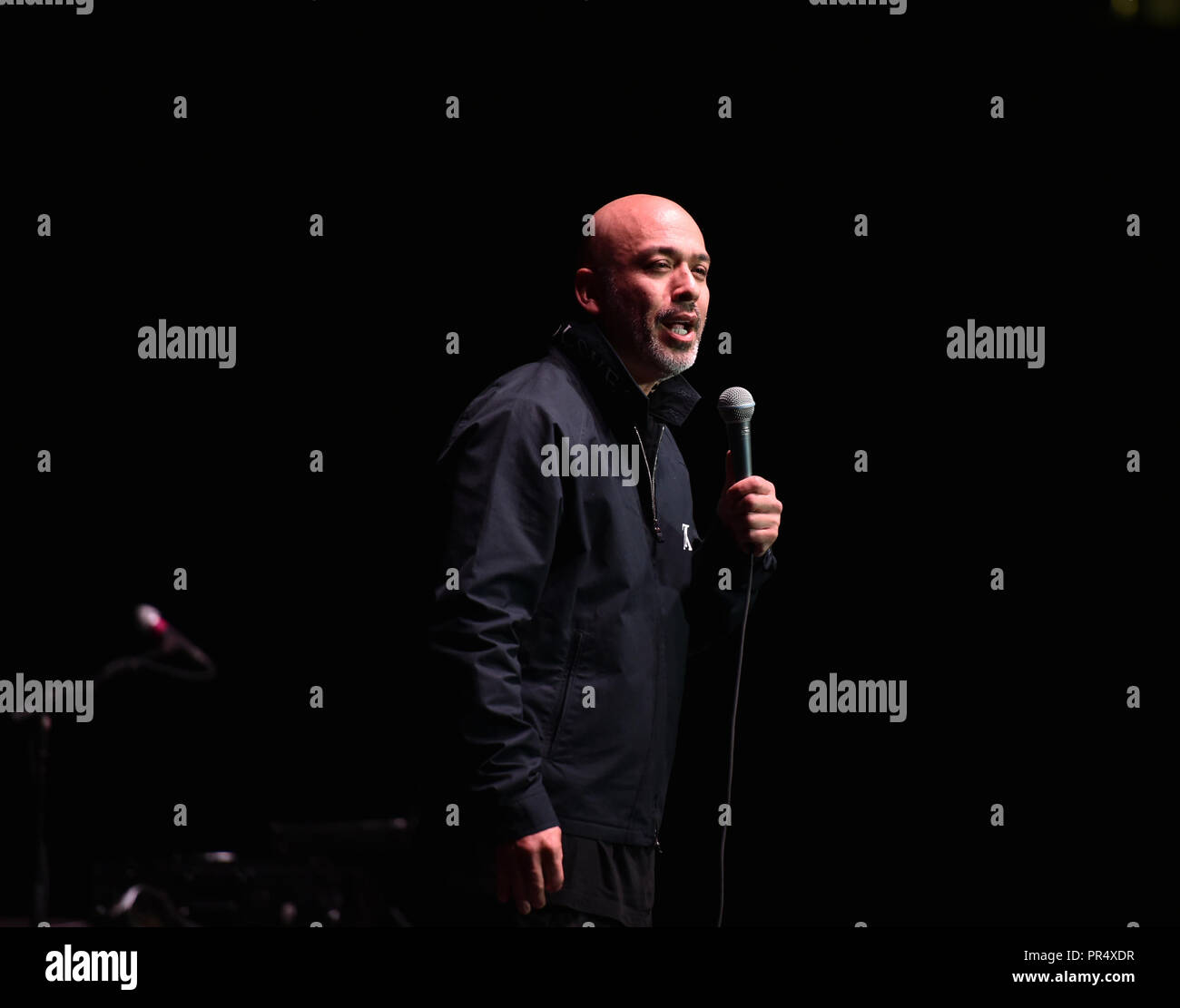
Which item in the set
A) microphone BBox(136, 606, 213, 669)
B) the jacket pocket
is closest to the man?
the jacket pocket

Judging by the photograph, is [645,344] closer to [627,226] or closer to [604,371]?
[604,371]

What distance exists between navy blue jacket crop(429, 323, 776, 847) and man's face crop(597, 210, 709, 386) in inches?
1.9

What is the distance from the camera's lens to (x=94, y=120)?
369 cm

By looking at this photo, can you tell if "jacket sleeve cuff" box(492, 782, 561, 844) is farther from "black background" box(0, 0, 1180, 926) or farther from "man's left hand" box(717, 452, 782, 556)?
"black background" box(0, 0, 1180, 926)

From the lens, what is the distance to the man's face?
223 cm

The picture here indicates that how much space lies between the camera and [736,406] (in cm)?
225

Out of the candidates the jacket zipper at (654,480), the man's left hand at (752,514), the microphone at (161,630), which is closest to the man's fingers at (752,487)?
the man's left hand at (752,514)

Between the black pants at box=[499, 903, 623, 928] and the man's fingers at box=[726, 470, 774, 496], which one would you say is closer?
the black pants at box=[499, 903, 623, 928]

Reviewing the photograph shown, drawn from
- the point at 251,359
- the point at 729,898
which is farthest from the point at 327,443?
the point at 729,898

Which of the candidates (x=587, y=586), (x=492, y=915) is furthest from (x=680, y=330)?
(x=492, y=915)

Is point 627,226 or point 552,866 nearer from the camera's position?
point 552,866

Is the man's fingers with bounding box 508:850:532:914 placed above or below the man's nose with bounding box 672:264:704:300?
below

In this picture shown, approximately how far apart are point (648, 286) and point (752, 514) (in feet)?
1.39

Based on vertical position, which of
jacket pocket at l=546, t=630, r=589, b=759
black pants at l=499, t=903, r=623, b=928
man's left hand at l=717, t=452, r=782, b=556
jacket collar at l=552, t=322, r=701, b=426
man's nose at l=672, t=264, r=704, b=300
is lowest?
black pants at l=499, t=903, r=623, b=928
